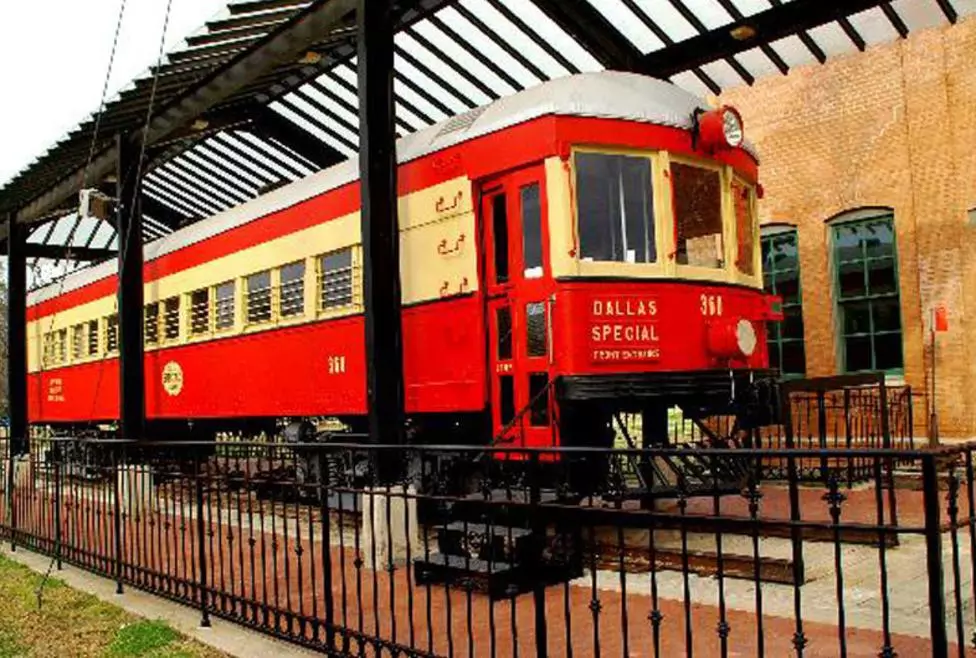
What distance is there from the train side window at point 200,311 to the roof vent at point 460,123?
17.0ft

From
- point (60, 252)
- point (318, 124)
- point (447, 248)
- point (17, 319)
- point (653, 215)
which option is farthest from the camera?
point (60, 252)

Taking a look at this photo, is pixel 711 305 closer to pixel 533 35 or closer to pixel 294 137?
pixel 533 35

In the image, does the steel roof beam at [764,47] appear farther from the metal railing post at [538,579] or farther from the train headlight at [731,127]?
the metal railing post at [538,579]

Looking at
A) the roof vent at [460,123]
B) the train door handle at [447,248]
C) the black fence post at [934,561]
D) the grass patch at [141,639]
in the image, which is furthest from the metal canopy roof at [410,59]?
the black fence post at [934,561]

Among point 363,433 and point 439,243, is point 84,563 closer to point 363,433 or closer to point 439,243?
point 363,433

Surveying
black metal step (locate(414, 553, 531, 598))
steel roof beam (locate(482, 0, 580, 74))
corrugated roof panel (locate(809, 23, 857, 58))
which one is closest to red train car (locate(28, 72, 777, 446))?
black metal step (locate(414, 553, 531, 598))

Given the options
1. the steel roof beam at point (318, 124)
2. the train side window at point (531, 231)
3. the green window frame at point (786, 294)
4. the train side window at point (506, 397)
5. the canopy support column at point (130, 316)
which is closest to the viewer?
the train side window at point (531, 231)

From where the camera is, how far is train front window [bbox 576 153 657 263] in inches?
292

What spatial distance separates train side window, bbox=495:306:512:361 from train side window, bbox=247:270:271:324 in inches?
159

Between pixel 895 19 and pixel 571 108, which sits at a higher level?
pixel 895 19

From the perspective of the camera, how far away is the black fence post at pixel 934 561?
2.85 m

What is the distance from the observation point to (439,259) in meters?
8.35

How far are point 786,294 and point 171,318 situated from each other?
8.89 meters

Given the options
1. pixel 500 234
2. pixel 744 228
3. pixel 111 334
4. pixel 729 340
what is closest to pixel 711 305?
pixel 729 340
